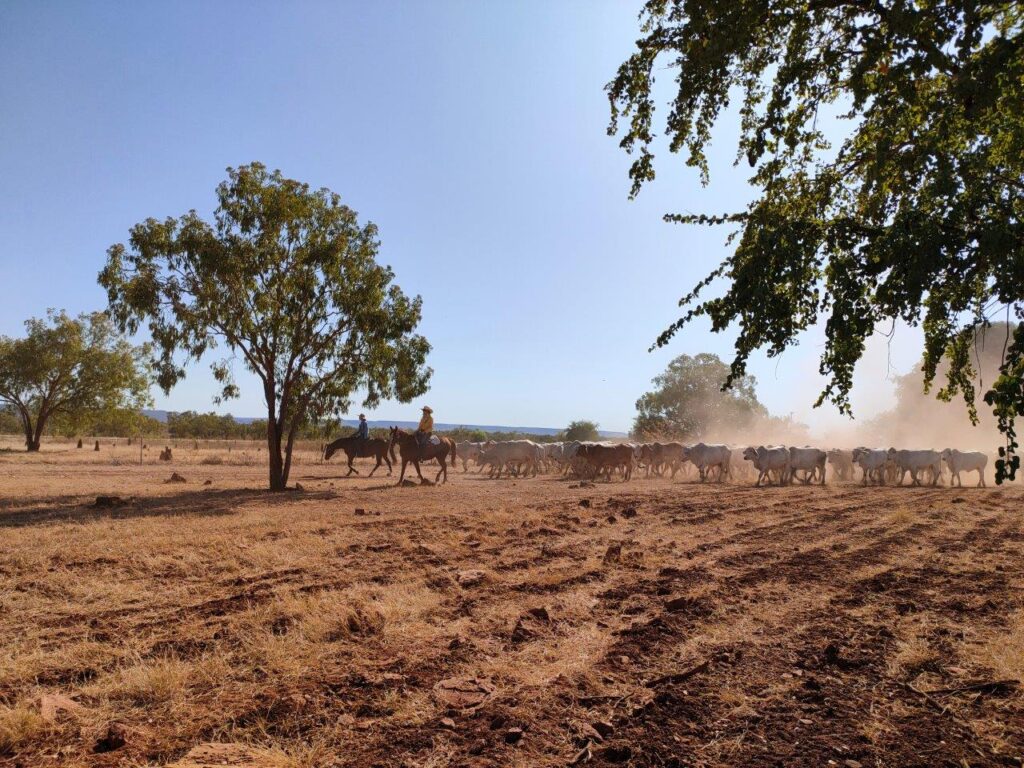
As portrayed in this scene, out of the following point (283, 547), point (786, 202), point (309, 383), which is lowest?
point (283, 547)

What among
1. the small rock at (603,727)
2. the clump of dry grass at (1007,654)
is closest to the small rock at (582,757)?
the small rock at (603,727)

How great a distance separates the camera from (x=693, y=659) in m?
4.80

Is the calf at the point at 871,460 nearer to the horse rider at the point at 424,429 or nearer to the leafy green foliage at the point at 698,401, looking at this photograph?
the horse rider at the point at 424,429

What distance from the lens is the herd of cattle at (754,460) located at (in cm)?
2706

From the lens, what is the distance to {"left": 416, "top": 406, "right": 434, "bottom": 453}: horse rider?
68.8ft

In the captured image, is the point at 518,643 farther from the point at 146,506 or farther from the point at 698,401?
the point at 698,401

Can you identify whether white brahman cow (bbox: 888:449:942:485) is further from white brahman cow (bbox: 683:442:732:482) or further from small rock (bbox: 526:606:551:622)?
small rock (bbox: 526:606:551:622)

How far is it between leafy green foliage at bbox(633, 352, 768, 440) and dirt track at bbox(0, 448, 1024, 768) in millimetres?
59700

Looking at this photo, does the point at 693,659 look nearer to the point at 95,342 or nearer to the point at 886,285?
the point at 886,285

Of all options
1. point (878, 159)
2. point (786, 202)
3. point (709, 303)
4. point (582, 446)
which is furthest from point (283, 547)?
point (582, 446)

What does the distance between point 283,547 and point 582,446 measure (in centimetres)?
2313

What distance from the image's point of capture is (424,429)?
21.6 m

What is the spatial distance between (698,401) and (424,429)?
55.0 m

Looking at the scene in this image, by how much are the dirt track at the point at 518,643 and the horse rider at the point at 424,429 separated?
10.2m
